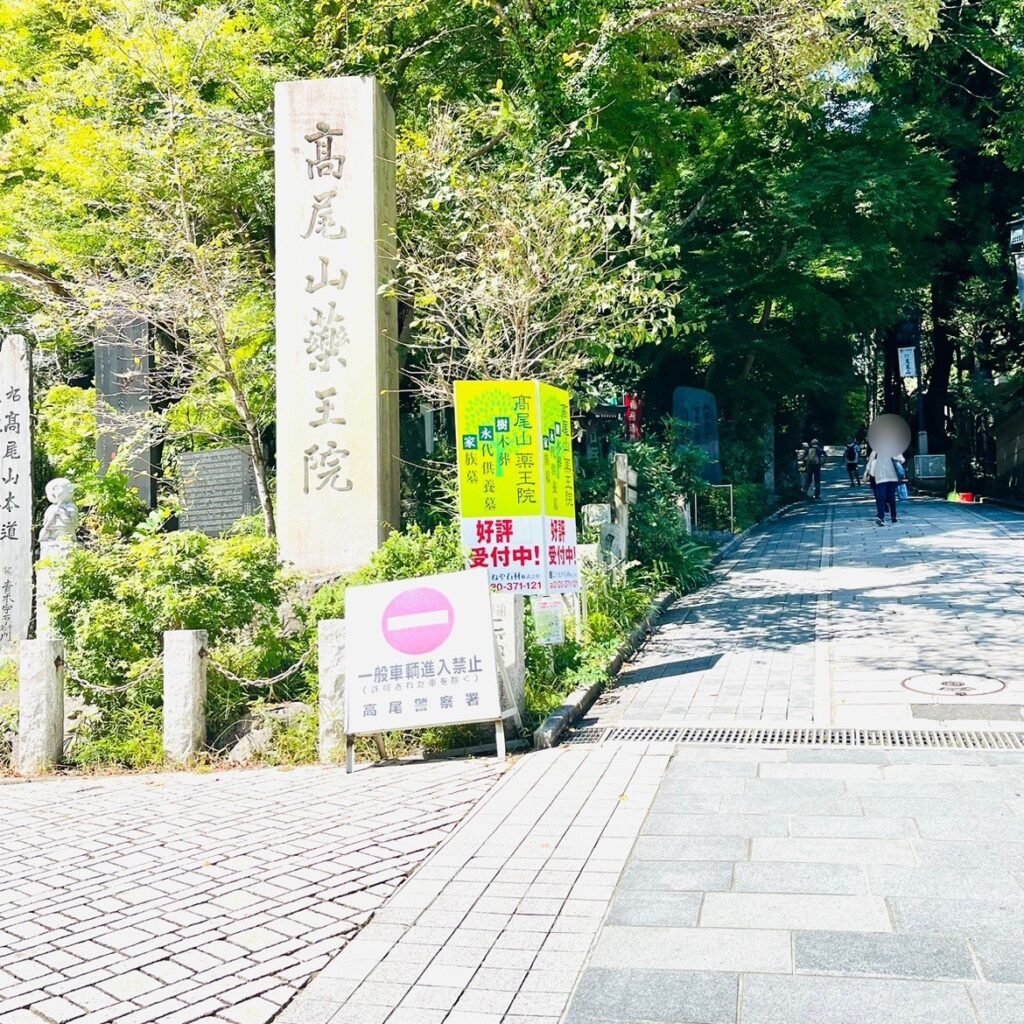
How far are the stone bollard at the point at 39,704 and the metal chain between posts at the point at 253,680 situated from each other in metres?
1.13

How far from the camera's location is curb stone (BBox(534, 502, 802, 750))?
7465 millimetres

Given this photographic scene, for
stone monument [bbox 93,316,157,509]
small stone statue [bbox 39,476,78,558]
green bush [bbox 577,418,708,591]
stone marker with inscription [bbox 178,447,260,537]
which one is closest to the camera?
small stone statue [bbox 39,476,78,558]

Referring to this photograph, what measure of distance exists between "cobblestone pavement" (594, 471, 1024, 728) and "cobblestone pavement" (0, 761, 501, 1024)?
2.33 meters

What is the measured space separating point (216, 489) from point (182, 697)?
9.00 m

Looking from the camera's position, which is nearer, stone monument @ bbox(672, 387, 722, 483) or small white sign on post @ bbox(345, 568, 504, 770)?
small white sign on post @ bbox(345, 568, 504, 770)

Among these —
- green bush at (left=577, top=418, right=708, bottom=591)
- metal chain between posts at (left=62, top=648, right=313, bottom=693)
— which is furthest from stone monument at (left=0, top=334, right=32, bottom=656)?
green bush at (left=577, top=418, right=708, bottom=591)

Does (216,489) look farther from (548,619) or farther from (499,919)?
(499,919)

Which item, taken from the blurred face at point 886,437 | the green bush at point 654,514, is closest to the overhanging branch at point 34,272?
the green bush at point 654,514

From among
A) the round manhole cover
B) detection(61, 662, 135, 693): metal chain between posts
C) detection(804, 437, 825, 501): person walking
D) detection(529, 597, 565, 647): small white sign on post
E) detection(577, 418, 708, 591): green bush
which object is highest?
detection(804, 437, 825, 501): person walking

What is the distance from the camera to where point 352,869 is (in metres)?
A: 5.18

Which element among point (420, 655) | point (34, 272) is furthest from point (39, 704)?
point (34, 272)

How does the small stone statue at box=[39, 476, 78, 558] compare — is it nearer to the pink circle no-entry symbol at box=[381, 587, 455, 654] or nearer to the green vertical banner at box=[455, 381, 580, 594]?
the green vertical banner at box=[455, 381, 580, 594]

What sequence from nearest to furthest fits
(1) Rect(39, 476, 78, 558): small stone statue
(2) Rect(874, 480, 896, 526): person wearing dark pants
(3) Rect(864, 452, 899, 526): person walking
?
1. (1) Rect(39, 476, 78, 558): small stone statue
2. (3) Rect(864, 452, 899, 526): person walking
3. (2) Rect(874, 480, 896, 526): person wearing dark pants

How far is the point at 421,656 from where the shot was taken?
24.0ft
